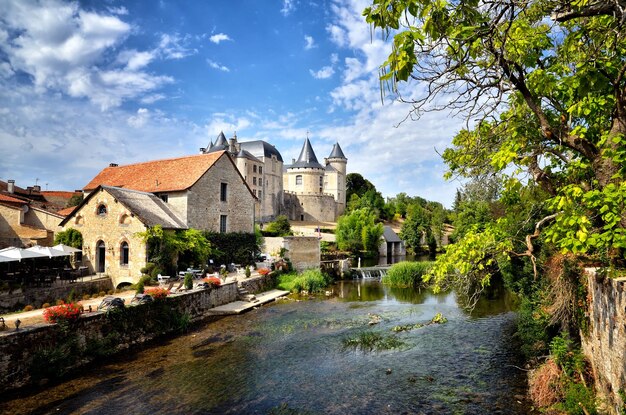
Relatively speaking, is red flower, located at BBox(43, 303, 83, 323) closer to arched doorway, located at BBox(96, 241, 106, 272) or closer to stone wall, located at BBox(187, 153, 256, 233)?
arched doorway, located at BBox(96, 241, 106, 272)

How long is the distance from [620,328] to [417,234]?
158ft

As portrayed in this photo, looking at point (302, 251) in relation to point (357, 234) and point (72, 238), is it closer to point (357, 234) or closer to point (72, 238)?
point (72, 238)

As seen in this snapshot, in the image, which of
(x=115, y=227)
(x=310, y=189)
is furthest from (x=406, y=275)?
(x=310, y=189)

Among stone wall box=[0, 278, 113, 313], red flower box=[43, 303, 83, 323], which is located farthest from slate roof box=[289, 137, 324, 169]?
red flower box=[43, 303, 83, 323]

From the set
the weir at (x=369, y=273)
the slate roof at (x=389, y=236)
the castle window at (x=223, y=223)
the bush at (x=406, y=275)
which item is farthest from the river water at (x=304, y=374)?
the slate roof at (x=389, y=236)

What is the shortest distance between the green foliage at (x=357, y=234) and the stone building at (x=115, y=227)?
25974 millimetres

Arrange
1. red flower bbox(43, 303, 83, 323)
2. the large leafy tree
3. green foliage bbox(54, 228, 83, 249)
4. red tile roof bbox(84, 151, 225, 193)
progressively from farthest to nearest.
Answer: red tile roof bbox(84, 151, 225, 193) → green foliage bbox(54, 228, 83, 249) → red flower bbox(43, 303, 83, 323) → the large leafy tree

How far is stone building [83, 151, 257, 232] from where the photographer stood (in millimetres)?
24172

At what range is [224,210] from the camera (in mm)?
26828

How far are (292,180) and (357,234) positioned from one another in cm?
2691

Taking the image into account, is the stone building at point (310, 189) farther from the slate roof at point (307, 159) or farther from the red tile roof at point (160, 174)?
the red tile roof at point (160, 174)

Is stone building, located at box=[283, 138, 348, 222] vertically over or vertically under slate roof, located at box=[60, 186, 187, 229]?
over

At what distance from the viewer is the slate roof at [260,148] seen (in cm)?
5919

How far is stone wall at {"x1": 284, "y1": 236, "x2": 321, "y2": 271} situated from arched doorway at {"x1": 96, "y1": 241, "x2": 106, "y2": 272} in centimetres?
1235
